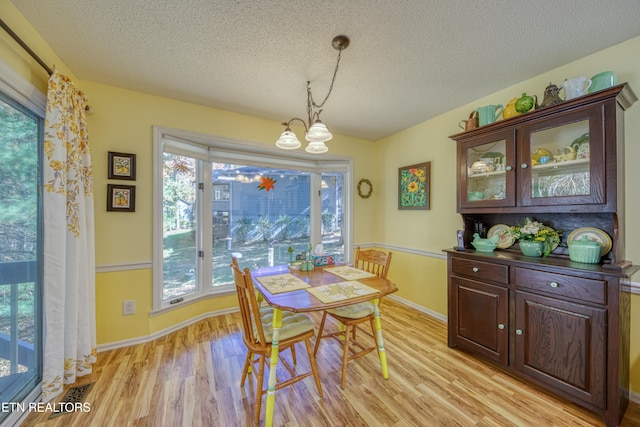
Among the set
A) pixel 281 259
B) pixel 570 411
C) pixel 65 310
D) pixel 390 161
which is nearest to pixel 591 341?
pixel 570 411

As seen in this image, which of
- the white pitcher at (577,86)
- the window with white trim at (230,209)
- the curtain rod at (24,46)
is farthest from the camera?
the window with white trim at (230,209)

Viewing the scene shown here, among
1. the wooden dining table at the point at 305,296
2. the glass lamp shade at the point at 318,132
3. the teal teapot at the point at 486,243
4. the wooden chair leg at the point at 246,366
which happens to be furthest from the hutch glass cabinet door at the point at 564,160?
the wooden chair leg at the point at 246,366

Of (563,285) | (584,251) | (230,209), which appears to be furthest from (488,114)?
(230,209)

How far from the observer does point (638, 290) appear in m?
1.58

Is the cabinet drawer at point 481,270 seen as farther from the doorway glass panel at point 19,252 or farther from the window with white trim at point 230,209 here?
the doorway glass panel at point 19,252

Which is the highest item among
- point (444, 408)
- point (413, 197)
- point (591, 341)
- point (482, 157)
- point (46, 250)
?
point (482, 157)

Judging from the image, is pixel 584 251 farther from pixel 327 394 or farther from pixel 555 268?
pixel 327 394

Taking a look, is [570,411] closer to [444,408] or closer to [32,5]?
[444,408]

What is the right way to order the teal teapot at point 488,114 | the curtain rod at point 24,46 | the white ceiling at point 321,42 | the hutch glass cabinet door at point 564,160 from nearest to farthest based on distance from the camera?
the curtain rod at point 24,46 → the white ceiling at point 321,42 → the hutch glass cabinet door at point 564,160 → the teal teapot at point 488,114

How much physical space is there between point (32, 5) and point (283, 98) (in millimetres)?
1678

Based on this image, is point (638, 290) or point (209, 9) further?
point (638, 290)

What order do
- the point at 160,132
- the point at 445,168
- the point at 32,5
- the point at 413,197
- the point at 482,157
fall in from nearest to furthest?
the point at 32,5 < the point at 482,157 < the point at 160,132 < the point at 445,168 < the point at 413,197

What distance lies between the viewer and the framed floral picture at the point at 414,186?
3.00 meters

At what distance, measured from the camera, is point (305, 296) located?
157 centimetres
